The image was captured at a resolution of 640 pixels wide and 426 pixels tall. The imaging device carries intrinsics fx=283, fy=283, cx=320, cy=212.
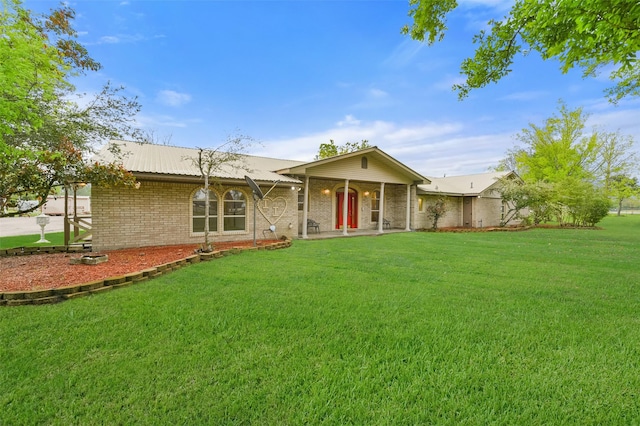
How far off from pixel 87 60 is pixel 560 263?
50.5ft

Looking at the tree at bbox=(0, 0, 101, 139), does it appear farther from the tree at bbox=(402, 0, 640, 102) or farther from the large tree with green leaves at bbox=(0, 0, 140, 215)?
the tree at bbox=(402, 0, 640, 102)

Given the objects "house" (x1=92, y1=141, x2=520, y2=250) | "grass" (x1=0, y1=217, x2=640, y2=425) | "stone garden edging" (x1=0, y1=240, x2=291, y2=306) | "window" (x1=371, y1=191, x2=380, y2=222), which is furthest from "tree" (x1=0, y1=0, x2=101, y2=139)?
"window" (x1=371, y1=191, x2=380, y2=222)

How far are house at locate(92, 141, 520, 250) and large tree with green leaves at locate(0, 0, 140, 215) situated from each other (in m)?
1.25

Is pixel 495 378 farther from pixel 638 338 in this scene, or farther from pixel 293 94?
pixel 293 94

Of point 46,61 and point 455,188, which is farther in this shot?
point 455,188

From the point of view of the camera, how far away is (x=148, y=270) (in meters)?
5.38

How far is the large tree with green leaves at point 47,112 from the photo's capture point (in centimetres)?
504

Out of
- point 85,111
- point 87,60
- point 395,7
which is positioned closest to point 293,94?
point 395,7

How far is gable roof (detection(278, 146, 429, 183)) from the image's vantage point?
38.9 ft

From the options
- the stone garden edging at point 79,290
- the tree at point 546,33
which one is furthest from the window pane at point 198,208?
the tree at point 546,33

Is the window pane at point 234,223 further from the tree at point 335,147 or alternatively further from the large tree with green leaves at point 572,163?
the tree at point 335,147

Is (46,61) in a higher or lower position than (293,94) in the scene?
lower

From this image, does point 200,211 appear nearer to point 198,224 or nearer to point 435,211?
point 198,224

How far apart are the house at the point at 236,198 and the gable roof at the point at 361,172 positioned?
0.04 metres
